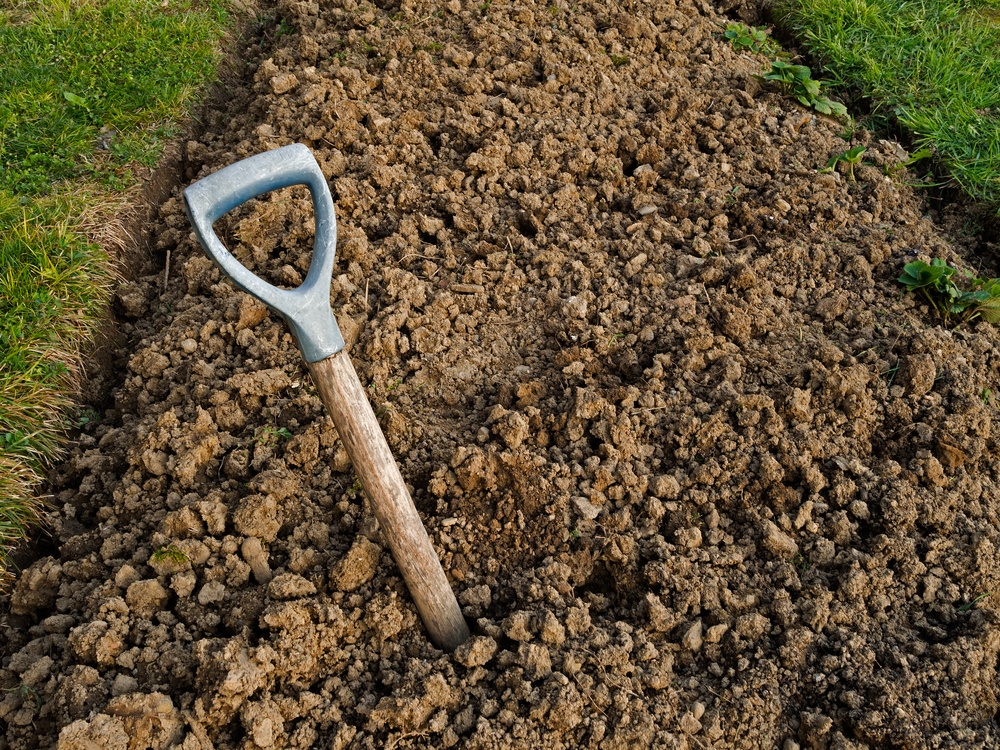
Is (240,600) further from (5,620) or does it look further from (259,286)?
(259,286)

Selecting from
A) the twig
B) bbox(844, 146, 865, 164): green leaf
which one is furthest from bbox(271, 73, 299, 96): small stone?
bbox(844, 146, 865, 164): green leaf

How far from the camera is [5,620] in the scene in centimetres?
278

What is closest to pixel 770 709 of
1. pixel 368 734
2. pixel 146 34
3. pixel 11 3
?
pixel 368 734

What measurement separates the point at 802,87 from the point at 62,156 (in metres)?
4.02

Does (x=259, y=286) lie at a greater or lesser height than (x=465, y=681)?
greater

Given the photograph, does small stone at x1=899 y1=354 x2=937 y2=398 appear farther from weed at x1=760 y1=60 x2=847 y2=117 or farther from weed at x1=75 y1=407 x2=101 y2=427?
weed at x1=75 y1=407 x2=101 y2=427

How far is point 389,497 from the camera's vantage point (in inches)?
91.0

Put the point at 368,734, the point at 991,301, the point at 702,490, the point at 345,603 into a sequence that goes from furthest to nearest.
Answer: the point at 991,301 → the point at 702,490 → the point at 345,603 → the point at 368,734

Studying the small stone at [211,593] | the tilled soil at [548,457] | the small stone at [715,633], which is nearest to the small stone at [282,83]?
the tilled soil at [548,457]

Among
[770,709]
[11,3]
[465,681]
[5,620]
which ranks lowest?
[5,620]

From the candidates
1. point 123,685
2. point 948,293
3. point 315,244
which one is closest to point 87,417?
point 123,685

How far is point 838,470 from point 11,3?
5.25m

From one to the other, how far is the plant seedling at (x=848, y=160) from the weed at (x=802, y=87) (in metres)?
0.46

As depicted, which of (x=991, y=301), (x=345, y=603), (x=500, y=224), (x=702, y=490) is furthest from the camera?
(x=500, y=224)
